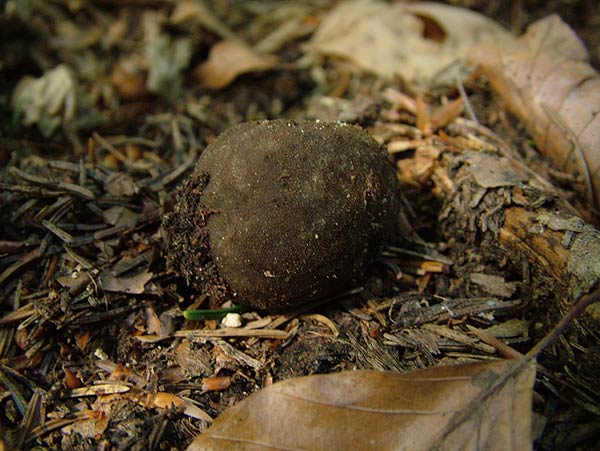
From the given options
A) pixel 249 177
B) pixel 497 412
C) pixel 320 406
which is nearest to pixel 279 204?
pixel 249 177

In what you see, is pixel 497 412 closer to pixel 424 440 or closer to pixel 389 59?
pixel 424 440

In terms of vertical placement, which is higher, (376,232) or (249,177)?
(249,177)

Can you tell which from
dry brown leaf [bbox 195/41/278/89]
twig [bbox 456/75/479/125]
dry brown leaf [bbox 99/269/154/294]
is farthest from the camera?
dry brown leaf [bbox 195/41/278/89]

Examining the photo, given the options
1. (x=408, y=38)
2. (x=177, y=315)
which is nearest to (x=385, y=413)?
(x=177, y=315)

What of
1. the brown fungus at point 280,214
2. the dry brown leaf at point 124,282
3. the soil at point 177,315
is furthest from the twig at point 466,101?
the dry brown leaf at point 124,282

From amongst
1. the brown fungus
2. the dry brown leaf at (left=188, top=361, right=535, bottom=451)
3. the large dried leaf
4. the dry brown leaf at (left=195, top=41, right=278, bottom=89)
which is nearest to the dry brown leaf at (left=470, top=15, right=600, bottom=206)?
the large dried leaf

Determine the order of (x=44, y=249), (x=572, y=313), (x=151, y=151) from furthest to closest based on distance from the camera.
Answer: (x=151, y=151) < (x=44, y=249) < (x=572, y=313)

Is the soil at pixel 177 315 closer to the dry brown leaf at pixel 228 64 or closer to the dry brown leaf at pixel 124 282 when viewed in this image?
the dry brown leaf at pixel 124 282

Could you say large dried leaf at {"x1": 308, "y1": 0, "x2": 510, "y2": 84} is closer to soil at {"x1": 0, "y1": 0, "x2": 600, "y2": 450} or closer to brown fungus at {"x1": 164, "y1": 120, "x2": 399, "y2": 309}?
soil at {"x1": 0, "y1": 0, "x2": 600, "y2": 450}
